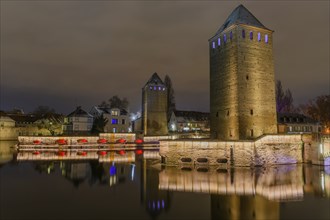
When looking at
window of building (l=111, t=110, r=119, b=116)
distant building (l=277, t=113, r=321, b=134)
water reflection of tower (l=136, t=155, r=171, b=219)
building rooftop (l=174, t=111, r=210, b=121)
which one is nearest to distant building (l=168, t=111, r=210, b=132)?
building rooftop (l=174, t=111, r=210, b=121)

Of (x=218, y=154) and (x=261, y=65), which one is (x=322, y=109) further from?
(x=218, y=154)

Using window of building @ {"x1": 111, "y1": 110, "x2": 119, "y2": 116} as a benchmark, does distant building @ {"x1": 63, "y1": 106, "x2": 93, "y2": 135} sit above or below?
below

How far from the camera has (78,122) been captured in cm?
5144

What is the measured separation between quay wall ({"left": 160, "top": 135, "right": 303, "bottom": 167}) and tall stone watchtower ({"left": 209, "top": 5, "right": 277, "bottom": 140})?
7.10 feet

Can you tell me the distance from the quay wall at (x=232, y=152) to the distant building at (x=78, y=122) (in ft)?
107

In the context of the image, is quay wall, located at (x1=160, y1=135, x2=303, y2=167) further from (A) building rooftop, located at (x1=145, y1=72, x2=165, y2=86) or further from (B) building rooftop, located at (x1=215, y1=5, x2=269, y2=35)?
(A) building rooftop, located at (x1=145, y1=72, x2=165, y2=86)

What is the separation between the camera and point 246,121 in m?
23.6

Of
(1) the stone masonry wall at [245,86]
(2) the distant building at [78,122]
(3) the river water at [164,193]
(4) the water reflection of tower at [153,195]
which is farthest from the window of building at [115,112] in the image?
(4) the water reflection of tower at [153,195]

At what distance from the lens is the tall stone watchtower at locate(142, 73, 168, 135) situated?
5066 centimetres

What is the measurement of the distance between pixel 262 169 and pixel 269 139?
117 inches

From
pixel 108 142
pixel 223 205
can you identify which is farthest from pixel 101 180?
pixel 108 142

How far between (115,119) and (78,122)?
740 cm

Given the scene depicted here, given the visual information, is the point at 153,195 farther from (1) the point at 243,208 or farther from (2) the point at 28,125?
(2) the point at 28,125

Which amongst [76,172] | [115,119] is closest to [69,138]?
[115,119]
